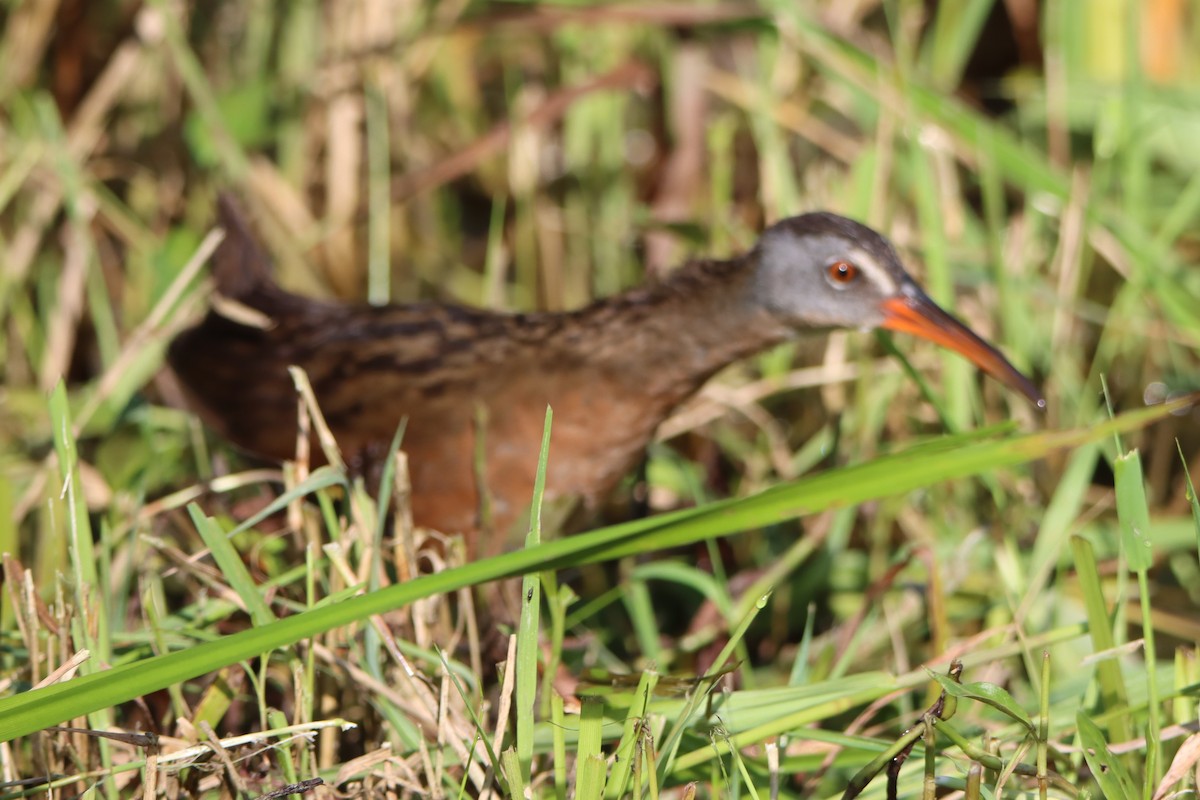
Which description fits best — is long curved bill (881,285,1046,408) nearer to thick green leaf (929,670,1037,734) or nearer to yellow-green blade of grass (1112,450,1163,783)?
yellow-green blade of grass (1112,450,1163,783)

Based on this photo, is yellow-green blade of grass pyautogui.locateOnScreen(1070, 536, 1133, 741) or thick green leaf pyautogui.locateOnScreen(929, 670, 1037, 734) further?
yellow-green blade of grass pyautogui.locateOnScreen(1070, 536, 1133, 741)

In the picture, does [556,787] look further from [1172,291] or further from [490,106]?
[490,106]

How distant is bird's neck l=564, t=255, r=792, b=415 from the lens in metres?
2.47

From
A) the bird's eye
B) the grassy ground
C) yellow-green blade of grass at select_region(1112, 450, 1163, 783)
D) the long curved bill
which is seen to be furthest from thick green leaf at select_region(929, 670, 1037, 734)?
the bird's eye

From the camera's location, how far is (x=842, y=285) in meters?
2.39

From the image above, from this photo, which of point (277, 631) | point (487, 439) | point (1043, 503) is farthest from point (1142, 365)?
point (277, 631)

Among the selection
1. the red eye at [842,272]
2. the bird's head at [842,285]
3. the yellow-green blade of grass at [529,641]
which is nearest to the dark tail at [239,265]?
the bird's head at [842,285]

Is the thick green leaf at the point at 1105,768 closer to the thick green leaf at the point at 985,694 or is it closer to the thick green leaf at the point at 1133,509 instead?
the thick green leaf at the point at 985,694

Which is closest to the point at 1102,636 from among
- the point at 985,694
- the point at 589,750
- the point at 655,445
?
the point at 985,694

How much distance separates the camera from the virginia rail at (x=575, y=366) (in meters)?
2.40

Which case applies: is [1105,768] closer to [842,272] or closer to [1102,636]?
[1102,636]

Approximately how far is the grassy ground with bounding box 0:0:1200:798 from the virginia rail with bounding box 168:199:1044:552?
0.50ft

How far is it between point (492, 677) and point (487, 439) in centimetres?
42

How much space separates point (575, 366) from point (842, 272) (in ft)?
1.63
